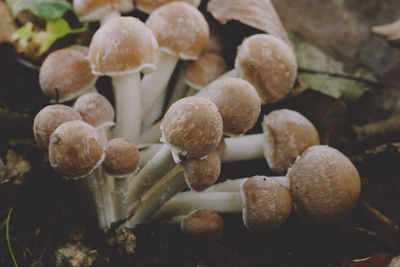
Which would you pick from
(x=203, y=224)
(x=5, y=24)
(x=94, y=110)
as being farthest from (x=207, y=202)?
(x=5, y=24)

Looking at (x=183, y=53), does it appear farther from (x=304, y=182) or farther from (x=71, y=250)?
(x=71, y=250)

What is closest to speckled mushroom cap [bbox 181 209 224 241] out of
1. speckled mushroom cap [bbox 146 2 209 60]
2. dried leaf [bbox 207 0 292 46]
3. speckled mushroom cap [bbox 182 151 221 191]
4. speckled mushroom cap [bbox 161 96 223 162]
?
speckled mushroom cap [bbox 182 151 221 191]

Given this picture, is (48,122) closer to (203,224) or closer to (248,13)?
(203,224)

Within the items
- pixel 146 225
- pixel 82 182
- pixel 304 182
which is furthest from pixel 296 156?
pixel 82 182

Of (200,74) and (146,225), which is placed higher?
(200,74)

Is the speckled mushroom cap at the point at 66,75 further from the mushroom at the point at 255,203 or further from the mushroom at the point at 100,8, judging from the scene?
the mushroom at the point at 255,203

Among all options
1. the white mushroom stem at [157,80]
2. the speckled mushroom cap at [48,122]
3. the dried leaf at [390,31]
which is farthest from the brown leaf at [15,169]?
the dried leaf at [390,31]

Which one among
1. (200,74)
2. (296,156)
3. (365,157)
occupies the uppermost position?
(200,74)
